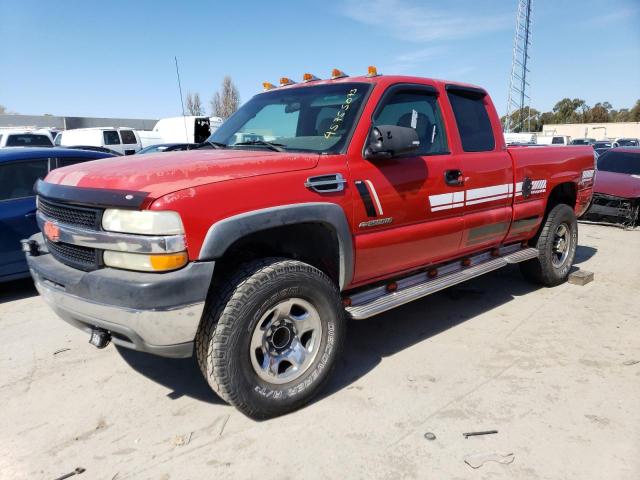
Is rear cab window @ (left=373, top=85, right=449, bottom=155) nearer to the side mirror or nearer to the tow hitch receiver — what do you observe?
the side mirror

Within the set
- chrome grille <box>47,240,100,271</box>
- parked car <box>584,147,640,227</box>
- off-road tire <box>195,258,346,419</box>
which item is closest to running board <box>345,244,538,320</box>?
off-road tire <box>195,258,346,419</box>

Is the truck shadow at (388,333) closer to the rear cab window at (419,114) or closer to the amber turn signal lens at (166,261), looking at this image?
the amber turn signal lens at (166,261)

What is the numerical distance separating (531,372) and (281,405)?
5.87ft

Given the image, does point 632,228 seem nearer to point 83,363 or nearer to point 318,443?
point 318,443

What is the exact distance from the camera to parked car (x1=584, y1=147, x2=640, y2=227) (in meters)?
9.23

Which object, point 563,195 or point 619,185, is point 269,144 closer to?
point 563,195

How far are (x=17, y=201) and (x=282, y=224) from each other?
3.70m

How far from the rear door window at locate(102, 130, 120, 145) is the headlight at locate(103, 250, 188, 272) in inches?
704

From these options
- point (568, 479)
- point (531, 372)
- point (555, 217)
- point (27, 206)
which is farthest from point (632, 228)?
point (27, 206)

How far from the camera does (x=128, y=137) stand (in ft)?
64.2

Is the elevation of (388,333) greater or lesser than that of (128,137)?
lesser

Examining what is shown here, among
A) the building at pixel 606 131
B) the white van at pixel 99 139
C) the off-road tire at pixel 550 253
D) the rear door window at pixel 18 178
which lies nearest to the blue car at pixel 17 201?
the rear door window at pixel 18 178

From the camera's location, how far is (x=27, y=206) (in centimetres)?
501

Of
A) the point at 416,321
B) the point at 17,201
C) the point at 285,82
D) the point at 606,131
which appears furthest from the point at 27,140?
the point at 606,131
